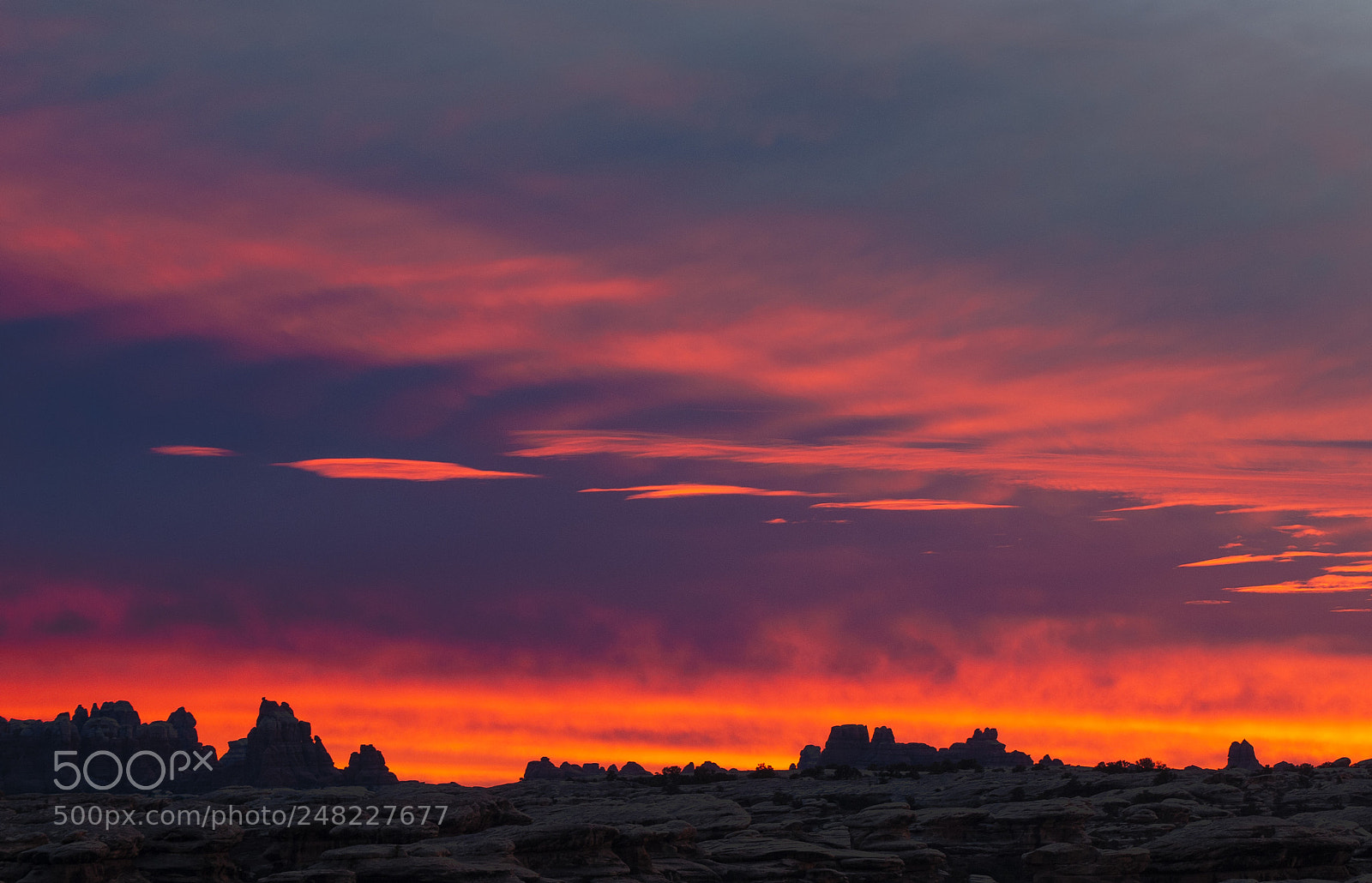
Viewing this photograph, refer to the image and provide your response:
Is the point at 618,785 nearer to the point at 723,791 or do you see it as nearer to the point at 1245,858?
the point at 723,791

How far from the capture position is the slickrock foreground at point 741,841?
61.0m

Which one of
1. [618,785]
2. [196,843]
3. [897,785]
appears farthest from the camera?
[618,785]

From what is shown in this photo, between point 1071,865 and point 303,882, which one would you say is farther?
point 1071,865

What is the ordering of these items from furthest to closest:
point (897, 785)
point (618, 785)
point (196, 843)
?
point (618, 785)
point (897, 785)
point (196, 843)

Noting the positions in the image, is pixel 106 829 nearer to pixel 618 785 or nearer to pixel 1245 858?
pixel 1245 858

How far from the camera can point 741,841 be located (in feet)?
226

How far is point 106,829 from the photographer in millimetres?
65688

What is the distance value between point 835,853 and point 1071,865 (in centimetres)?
1334

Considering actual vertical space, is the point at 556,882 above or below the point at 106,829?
below

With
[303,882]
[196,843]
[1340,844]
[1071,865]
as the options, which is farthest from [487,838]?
[1340,844]

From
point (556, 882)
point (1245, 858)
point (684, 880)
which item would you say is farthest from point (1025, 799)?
point (556, 882)

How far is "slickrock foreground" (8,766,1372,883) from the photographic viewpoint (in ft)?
200

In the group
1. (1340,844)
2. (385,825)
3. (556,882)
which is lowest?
(1340,844)

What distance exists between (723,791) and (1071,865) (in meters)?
48.6
